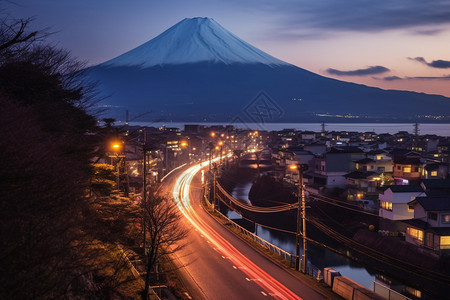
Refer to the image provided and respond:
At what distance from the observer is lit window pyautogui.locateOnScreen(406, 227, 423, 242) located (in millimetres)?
21453

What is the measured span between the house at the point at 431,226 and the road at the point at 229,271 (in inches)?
418

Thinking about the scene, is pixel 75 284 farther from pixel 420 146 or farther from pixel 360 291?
pixel 420 146

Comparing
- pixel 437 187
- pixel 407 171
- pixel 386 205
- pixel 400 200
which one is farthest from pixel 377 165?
pixel 400 200

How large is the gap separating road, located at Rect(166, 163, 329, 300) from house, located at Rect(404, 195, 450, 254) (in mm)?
10617

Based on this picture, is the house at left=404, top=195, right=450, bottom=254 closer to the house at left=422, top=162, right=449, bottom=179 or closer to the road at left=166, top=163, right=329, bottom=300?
the road at left=166, top=163, right=329, bottom=300

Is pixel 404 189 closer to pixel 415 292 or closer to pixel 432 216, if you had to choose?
pixel 432 216

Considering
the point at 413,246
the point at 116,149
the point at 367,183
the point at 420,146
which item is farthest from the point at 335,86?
the point at 116,149

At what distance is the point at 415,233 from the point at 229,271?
1352 cm

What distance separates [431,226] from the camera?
21344 mm

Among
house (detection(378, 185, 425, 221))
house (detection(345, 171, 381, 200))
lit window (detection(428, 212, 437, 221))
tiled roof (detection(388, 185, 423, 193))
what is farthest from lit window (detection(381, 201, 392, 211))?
house (detection(345, 171, 381, 200))

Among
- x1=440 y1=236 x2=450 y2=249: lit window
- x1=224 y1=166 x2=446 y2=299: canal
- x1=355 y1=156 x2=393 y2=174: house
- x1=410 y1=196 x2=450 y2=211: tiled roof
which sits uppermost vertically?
x1=355 y1=156 x2=393 y2=174: house

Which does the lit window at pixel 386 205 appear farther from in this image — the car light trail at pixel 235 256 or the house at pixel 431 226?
the car light trail at pixel 235 256

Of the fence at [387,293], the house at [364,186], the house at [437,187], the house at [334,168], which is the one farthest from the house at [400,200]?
the fence at [387,293]

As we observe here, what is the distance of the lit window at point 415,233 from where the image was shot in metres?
21.5
